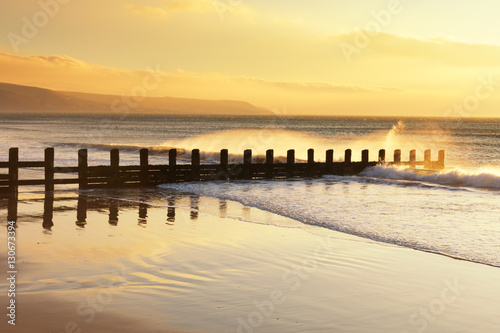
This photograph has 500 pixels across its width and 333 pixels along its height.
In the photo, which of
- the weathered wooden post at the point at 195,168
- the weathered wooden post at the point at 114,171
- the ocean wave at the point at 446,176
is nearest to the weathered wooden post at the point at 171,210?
the weathered wooden post at the point at 114,171

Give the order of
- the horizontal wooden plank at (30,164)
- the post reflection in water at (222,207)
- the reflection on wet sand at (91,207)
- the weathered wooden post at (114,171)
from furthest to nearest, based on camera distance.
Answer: the weathered wooden post at (114,171), the horizontal wooden plank at (30,164), the post reflection in water at (222,207), the reflection on wet sand at (91,207)

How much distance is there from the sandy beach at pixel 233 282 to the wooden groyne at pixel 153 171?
6.18 m

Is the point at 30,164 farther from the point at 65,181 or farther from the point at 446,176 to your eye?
the point at 446,176

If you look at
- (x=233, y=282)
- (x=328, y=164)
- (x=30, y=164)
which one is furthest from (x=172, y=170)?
(x=233, y=282)

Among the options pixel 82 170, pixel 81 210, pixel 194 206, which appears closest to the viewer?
pixel 81 210

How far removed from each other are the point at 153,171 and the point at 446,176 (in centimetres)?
1213

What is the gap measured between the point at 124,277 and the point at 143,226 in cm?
448

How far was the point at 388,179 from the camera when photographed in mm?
26000

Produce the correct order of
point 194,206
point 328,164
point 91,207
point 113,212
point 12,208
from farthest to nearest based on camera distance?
1. point 328,164
2. point 194,206
3. point 91,207
4. point 12,208
5. point 113,212

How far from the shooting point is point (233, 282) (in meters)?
8.77

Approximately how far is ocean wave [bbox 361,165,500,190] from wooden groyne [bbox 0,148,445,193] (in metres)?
1.04

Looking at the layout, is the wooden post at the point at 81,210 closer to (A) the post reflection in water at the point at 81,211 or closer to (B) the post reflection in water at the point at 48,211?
(A) the post reflection in water at the point at 81,211

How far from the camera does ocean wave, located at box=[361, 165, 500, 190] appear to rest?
23.3 metres

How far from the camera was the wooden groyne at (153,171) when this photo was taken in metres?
19.1
